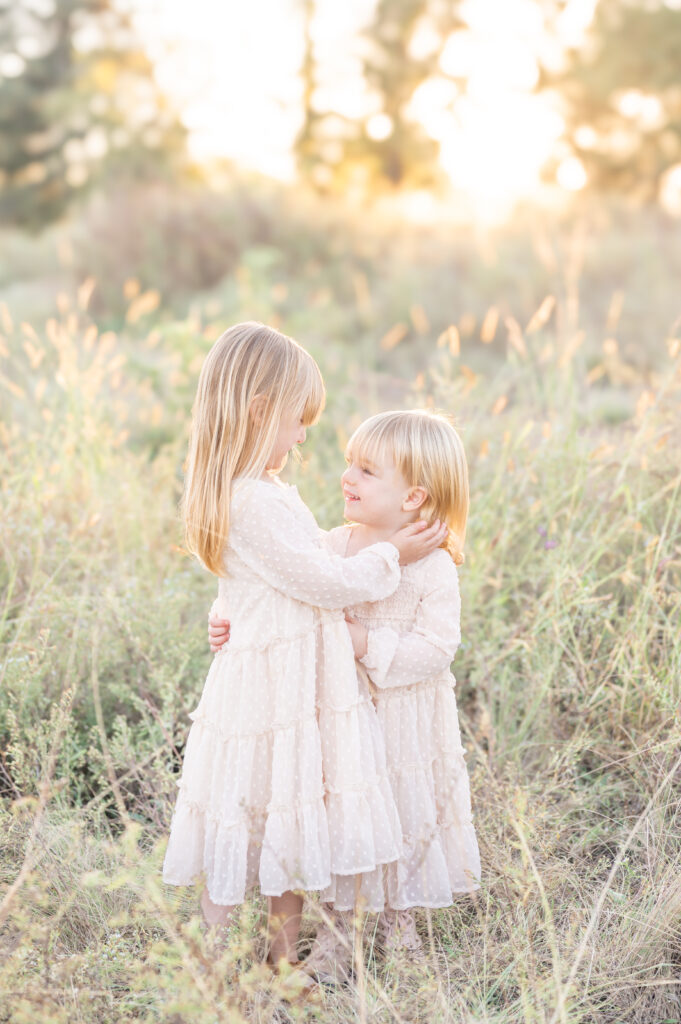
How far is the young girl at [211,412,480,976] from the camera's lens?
2320 millimetres

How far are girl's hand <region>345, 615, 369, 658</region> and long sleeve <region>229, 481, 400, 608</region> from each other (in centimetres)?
11

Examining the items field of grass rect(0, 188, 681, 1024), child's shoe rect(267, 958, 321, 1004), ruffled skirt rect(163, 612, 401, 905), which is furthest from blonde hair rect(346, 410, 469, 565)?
child's shoe rect(267, 958, 321, 1004)

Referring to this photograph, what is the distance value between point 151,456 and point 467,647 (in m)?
2.41

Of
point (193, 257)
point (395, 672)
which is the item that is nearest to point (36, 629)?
point (395, 672)

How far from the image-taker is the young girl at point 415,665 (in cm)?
232

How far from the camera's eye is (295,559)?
2168 millimetres

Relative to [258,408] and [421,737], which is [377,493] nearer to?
[258,408]

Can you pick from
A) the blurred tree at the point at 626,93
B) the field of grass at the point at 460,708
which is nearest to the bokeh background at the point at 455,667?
the field of grass at the point at 460,708

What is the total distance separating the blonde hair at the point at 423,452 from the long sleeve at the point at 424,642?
0.15m

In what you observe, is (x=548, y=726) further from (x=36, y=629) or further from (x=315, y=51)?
(x=315, y=51)

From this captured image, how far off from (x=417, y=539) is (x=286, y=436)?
1.29 feet

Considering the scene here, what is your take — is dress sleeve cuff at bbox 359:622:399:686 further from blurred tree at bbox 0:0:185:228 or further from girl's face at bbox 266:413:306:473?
blurred tree at bbox 0:0:185:228

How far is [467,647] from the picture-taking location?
323 centimetres

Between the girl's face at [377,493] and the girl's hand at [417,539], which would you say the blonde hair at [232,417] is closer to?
the girl's face at [377,493]
